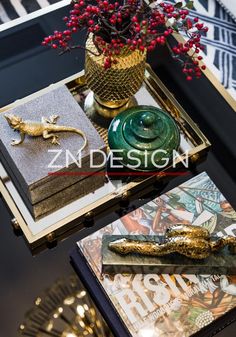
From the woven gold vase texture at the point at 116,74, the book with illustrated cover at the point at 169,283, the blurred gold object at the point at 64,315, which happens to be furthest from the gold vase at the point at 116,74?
the blurred gold object at the point at 64,315

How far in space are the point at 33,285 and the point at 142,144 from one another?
A: 0.36 meters

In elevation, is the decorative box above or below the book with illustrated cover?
above

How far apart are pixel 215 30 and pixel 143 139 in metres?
0.91

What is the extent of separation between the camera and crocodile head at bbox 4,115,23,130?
1.27 metres

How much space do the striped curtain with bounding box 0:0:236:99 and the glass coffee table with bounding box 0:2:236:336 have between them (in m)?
0.43

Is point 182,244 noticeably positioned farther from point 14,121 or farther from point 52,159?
point 14,121

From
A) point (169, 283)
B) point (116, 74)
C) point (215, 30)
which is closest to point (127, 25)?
point (116, 74)

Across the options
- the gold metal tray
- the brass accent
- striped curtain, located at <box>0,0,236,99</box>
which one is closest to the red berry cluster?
the gold metal tray

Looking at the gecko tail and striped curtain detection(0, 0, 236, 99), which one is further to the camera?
striped curtain detection(0, 0, 236, 99)

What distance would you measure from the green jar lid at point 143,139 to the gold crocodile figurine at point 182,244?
17 centimetres

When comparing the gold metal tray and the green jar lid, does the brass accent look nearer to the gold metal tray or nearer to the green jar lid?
the gold metal tray

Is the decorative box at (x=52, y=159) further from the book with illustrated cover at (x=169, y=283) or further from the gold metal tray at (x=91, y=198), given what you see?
the book with illustrated cover at (x=169, y=283)

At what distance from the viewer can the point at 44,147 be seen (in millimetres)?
1292

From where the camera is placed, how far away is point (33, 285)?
4.26 feet
